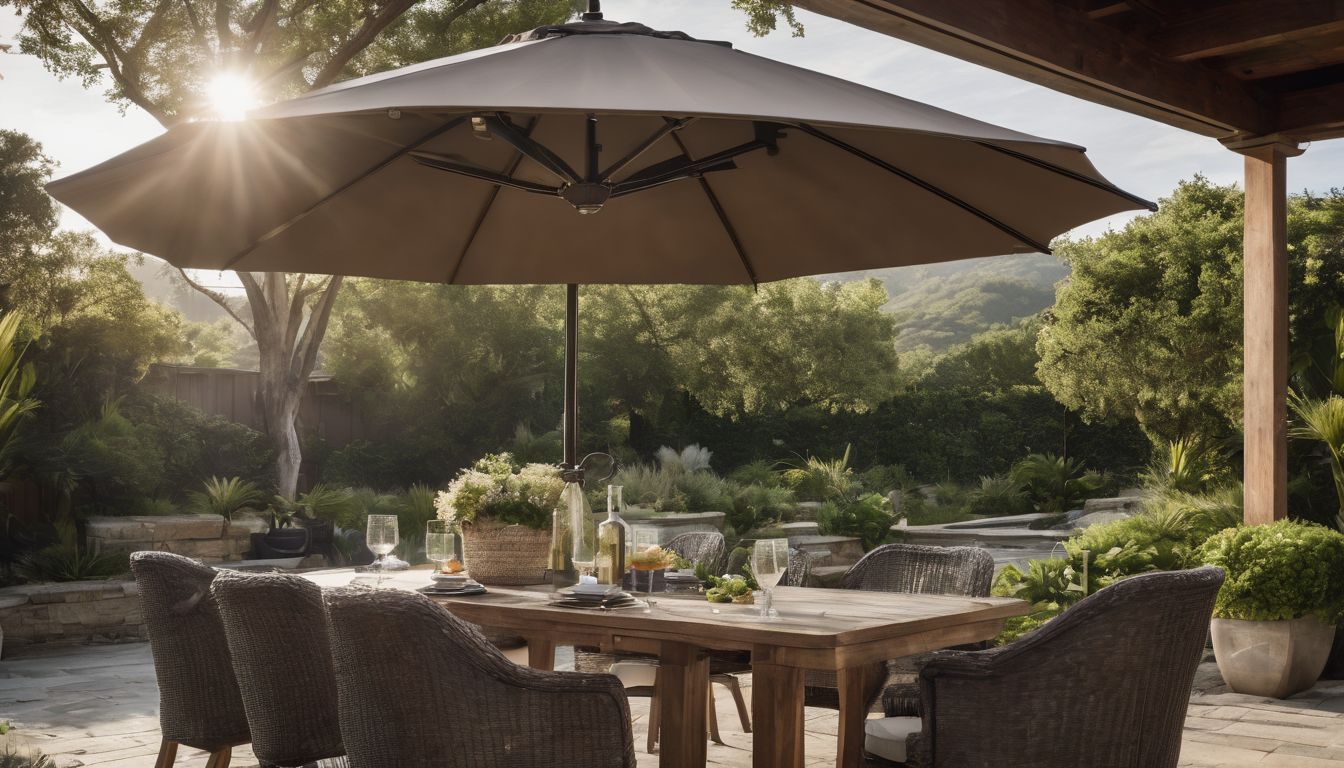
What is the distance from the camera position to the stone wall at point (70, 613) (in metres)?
7.21

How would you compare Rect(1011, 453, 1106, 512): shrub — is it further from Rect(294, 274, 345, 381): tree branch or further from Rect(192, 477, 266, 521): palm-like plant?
Rect(192, 477, 266, 521): palm-like plant

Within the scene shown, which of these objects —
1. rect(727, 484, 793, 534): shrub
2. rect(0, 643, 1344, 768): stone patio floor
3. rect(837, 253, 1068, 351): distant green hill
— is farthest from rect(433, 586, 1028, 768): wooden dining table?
rect(837, 253, 1068, 351): distant green hill

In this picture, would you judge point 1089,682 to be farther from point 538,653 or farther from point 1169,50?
point 1169,50

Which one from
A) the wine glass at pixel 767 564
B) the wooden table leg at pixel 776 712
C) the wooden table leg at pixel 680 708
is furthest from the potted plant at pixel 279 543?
the wooden table leg at pixel 776 712

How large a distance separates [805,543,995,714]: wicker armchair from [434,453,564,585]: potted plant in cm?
86

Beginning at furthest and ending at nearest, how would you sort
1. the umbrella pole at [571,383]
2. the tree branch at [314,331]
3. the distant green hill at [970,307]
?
the distant green hill at [970,307]
the tree branch at [314,331]
the umbrella pole at [571,383]

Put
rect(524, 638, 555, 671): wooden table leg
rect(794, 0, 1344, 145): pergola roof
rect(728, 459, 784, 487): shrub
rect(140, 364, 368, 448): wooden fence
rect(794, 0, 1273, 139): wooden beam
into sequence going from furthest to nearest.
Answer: rect(728, 459, 784, 487): shrub < rect(140, 364, 368, 448): wooden fence < rect(794, 0, 1344, 145): pergola roof < rect(794, 0, 1273, 139): wooden beam < rect(524, 638, 555, 671): wooden table leg

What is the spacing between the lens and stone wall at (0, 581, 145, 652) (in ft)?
23.7

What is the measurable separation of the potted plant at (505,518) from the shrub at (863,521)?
7501 millimetres

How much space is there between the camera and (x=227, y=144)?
261 cm

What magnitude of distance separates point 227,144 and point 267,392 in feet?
35.2

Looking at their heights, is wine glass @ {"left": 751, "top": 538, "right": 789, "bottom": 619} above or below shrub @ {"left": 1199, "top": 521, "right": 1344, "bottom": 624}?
above

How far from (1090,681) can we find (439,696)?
4.09ft

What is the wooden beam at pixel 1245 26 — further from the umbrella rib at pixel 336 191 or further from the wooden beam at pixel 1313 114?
the umbrella rib at pixel 336 191
